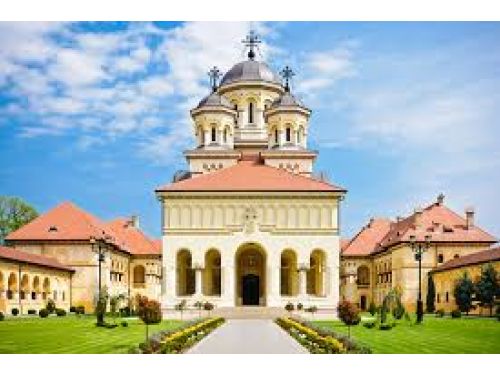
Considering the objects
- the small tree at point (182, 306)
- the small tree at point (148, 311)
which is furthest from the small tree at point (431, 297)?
the small tree at point (148, 311)

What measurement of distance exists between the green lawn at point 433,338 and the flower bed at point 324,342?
29.6 inches

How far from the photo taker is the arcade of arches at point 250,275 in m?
37.5

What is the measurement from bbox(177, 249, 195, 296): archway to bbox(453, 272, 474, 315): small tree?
11953mm

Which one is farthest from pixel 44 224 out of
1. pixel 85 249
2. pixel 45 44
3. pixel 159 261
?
pixel 45 44

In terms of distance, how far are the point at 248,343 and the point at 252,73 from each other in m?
29.3

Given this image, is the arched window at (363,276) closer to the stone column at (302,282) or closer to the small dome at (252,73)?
the small dome at (252,73)

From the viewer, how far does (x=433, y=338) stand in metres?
20.1

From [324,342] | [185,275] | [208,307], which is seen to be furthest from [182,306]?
[324,342]

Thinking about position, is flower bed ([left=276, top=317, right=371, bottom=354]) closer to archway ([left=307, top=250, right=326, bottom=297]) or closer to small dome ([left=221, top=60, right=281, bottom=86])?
archway ([left=307, top=250, right=326, bottom=297])

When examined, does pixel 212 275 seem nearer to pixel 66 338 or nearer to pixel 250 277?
pixel 250 277

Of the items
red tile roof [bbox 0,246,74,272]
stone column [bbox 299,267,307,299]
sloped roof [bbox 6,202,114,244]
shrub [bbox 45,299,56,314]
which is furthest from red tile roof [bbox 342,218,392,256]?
shrub [bbox 45,299,56,314]
